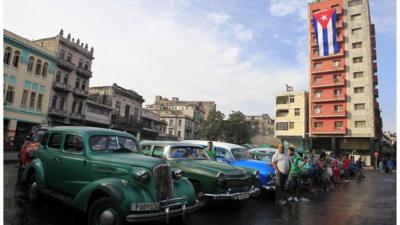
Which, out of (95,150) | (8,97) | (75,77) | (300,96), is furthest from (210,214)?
(300,96)

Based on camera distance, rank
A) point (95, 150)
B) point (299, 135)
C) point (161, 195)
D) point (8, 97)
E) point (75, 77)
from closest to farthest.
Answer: point (161, 195) < point (95, 150) < point (8, 97) < point (75, 77) < point (299, 135)

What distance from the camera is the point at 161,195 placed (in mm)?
6039

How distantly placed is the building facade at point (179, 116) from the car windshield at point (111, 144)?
63663mm

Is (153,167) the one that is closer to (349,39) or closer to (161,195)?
(161,195)

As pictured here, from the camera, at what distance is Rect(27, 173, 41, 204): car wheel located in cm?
792

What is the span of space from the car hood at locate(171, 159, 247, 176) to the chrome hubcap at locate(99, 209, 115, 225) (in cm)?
323

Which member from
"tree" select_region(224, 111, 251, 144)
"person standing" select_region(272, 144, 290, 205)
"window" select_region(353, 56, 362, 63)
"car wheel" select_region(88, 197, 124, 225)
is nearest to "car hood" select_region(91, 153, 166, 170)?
"car wheel" select_region(88, 197, 124, 225)

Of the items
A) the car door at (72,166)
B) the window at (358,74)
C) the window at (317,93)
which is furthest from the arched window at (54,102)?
the window at (358,74)

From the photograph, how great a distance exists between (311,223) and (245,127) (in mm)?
56369

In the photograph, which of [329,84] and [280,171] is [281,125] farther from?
[280,171]

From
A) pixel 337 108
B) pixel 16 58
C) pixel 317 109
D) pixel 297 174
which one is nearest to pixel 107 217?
pixel 297 174

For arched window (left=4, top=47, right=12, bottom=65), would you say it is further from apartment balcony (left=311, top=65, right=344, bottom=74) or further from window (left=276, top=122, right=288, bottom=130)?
window (left=276, top=122, right=288, bottom=130)

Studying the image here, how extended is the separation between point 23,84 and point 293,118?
42283 millimetres

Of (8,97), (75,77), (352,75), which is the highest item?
(352,75)
